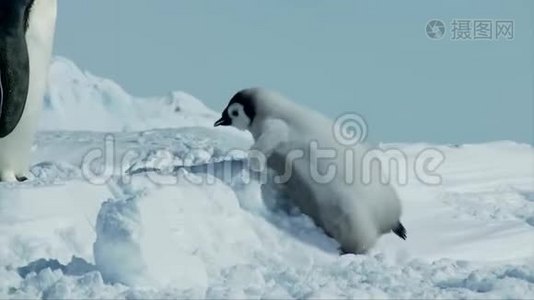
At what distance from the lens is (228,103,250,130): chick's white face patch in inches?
236

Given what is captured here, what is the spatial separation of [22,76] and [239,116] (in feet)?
4.82

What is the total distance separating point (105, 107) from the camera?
120 ft

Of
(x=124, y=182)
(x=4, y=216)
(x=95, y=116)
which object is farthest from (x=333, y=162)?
(x=95, y=116)

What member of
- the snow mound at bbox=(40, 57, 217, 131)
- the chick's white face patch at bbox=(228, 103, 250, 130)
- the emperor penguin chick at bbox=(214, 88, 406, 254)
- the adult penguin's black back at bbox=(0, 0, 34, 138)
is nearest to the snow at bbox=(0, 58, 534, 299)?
the emperor penguin chick at bbox=(214, 88, 406, 254)

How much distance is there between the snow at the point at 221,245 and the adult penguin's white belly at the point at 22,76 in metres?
0.49

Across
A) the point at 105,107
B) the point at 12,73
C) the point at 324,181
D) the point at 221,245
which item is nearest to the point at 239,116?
the point at 324,181

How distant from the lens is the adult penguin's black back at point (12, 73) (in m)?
5.87

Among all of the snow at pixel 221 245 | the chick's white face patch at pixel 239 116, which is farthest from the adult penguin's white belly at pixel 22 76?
the chick's white face patch at pixel 239 116

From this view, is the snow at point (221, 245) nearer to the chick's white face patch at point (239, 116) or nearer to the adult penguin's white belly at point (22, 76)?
the chick's white face patch at point (239, 116)

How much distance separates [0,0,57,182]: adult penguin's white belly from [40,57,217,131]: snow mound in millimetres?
25996

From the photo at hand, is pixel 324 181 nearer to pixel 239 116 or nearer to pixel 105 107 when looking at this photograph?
pixel 239 116

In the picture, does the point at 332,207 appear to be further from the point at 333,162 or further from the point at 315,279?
the point at 315,279

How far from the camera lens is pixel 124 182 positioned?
17.5ft

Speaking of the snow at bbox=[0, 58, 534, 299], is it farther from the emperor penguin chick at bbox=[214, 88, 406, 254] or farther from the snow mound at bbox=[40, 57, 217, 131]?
the snow mound at bbox=[40, 57, 217, 131]
